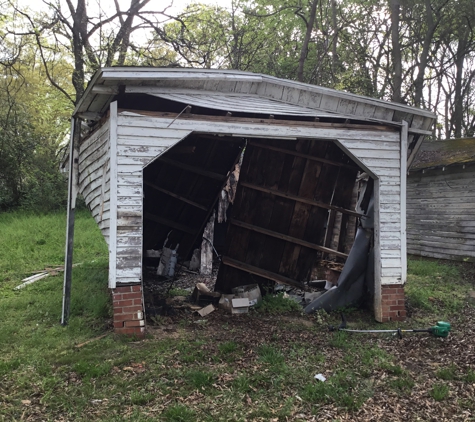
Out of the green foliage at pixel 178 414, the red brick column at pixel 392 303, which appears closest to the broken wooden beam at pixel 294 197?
the red brick column at pixel 392 303

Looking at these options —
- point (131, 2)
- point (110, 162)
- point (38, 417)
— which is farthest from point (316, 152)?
point (131, 2)

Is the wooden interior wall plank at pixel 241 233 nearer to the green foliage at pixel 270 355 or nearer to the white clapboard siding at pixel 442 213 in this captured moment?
the green foliage at pixel 270 355

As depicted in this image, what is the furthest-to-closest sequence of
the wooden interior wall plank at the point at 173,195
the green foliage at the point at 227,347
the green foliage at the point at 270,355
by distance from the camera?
the wooden interior wall plank at the point at 173,195 → the green foliage at the point at 227,347 → the green foliage at the point at 270,355

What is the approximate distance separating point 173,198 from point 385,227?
456cm

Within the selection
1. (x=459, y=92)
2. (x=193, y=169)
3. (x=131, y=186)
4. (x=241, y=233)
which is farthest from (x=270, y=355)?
(x=459, y=92)

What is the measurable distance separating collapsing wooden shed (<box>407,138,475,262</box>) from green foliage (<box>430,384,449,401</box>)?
7916 millimetres

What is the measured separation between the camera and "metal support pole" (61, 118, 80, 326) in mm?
5841

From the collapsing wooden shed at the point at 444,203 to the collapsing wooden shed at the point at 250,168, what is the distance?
465 centimetres

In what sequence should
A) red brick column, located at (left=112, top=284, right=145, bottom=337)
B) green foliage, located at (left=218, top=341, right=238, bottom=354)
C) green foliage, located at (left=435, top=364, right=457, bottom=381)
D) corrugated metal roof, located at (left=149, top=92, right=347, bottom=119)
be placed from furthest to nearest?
1. corrugated metal roof, located at (left=149, top=92, right=347, bottom=119)
2. red brick column, located at (left=112, top=284, right=145, bottom=337)
3. green foliage, located at (left=218, top=341, right=238, bottom=354)
4. green foliage, located at (left=435, top=364, right=457, bottom=381)

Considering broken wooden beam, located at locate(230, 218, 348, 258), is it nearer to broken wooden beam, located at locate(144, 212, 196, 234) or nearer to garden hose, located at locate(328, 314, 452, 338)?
garden hose, located at locate(328, 314, 452, 338)

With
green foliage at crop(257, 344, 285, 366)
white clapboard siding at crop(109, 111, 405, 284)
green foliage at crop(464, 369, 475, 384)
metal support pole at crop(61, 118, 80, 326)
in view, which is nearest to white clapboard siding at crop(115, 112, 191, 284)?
white clapboard siding at crop(109, 111, 405, 284)

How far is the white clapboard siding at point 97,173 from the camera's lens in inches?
213

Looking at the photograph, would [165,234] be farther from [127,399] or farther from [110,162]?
[127,399]

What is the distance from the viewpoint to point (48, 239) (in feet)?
41.2
